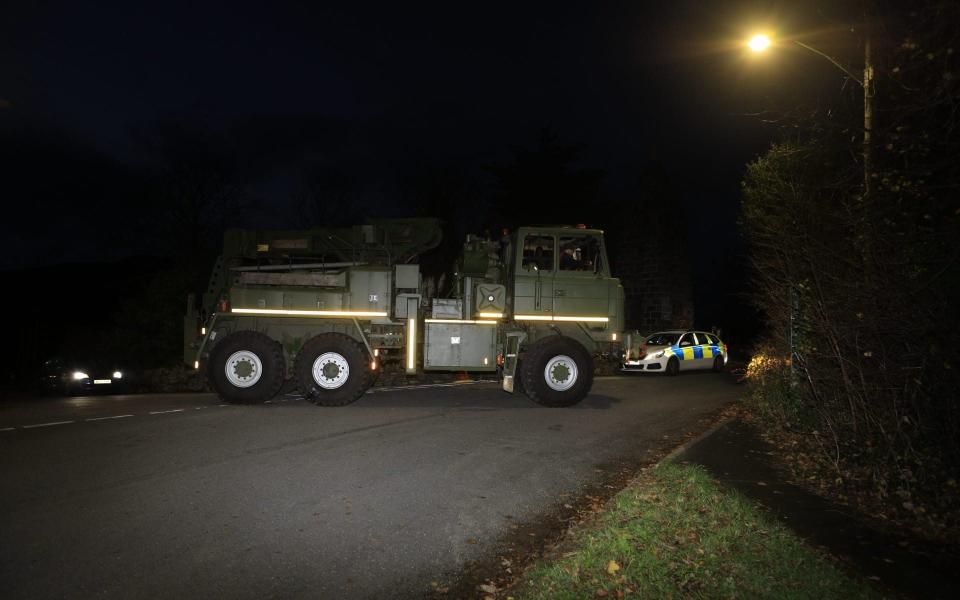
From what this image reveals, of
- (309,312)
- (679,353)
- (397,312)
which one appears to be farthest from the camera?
(679,353)

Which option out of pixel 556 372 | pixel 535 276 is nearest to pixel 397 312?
pixel 535 276

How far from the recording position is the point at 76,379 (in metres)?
14.1

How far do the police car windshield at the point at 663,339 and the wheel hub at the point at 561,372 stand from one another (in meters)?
8.35

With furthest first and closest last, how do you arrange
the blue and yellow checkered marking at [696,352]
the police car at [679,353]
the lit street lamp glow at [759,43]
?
the blue and yellow checkered marking at [696,352] → the police car at [679,353] → the lit street lamp glow at [759,43]

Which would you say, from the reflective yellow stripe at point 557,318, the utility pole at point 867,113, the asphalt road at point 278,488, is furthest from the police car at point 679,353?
the utility pole at point 867,113

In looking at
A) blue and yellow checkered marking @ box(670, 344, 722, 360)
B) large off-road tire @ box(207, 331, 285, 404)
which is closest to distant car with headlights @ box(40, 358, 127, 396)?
large off-road tire @ box(207, 331, 285, 404)

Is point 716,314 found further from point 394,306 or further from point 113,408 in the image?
point 113,408

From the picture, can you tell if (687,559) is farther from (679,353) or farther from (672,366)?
(679,353)

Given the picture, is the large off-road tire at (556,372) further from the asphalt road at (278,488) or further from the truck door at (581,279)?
the truck door at (581,279)

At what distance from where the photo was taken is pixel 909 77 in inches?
249

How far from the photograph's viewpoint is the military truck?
1086 centimetres

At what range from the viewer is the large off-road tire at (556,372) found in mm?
11008

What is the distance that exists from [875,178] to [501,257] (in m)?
7.29

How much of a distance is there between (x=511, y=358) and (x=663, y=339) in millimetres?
9147
